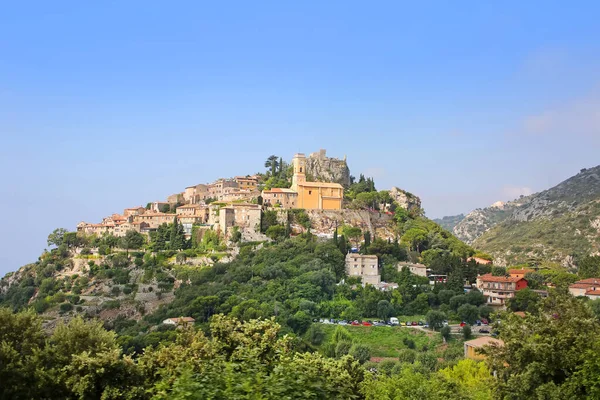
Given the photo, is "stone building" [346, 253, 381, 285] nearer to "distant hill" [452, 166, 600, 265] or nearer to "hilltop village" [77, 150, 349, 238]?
"hilltop village" [77, 150, 349, 238]

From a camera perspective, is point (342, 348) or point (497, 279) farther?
point (497, 279)

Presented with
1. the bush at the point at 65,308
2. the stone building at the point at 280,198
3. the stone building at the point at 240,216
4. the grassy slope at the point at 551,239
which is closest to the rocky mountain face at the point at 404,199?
the stone building at the point at 280,198

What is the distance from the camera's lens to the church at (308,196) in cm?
7194

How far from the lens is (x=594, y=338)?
18.1m

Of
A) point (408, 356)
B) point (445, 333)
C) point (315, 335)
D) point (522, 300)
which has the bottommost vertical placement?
point (408, 356)

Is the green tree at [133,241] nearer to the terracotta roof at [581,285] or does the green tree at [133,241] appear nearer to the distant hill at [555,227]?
the terracotta roof at [581,285]

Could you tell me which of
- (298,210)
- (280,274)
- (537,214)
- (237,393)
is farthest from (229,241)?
(537,214)

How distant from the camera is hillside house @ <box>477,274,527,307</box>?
5368cm

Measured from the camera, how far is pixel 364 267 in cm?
5922

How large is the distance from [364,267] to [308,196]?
612 inches

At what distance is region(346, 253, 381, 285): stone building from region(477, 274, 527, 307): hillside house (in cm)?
1001

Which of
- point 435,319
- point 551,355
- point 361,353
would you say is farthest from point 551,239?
point 551,355

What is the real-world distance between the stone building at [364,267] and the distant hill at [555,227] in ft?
107

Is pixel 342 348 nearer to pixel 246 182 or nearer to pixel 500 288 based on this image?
pixel 500 288
